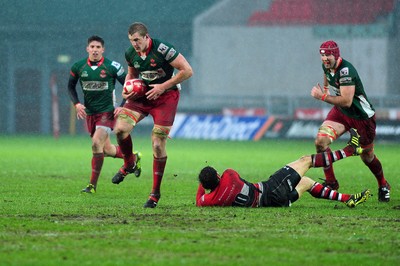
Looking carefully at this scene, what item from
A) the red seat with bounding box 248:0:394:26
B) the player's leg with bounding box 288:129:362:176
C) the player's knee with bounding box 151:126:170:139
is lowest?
the player's leg with bounding box 288:129:362:176

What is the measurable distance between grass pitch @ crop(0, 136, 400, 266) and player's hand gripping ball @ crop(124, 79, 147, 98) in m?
1.40

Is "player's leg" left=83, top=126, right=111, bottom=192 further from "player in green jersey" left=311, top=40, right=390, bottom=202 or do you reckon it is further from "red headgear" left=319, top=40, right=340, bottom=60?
"red headgear" left=319, top=40, right=340, bottom=60

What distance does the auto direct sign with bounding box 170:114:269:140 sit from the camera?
1339 inches

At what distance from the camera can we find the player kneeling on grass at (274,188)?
37.4ft

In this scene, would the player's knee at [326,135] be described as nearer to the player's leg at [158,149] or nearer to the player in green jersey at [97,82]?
the player's leg at [158,149]

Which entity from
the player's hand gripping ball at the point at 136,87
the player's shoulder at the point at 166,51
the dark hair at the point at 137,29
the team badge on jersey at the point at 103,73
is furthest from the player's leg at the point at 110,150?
the dark hair at the point at 137,29

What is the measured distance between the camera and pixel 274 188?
11.6 metres

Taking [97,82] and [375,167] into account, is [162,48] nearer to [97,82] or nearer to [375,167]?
[97,82]

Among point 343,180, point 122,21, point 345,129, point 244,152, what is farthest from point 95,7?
point 345,129

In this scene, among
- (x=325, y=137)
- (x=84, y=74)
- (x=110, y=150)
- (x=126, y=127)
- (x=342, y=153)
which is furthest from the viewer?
(x=110, y=150)

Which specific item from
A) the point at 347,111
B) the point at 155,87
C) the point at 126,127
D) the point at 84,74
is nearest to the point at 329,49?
the point at 347,111

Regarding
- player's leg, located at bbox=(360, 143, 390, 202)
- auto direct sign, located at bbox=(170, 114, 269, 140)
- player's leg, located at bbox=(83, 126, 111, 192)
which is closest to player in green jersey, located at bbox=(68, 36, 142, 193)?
player's leg, located at bbox=(83, 126, 111, 192)

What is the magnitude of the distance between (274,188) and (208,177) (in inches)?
36.2

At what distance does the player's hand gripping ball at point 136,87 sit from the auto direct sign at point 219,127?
2144cm
